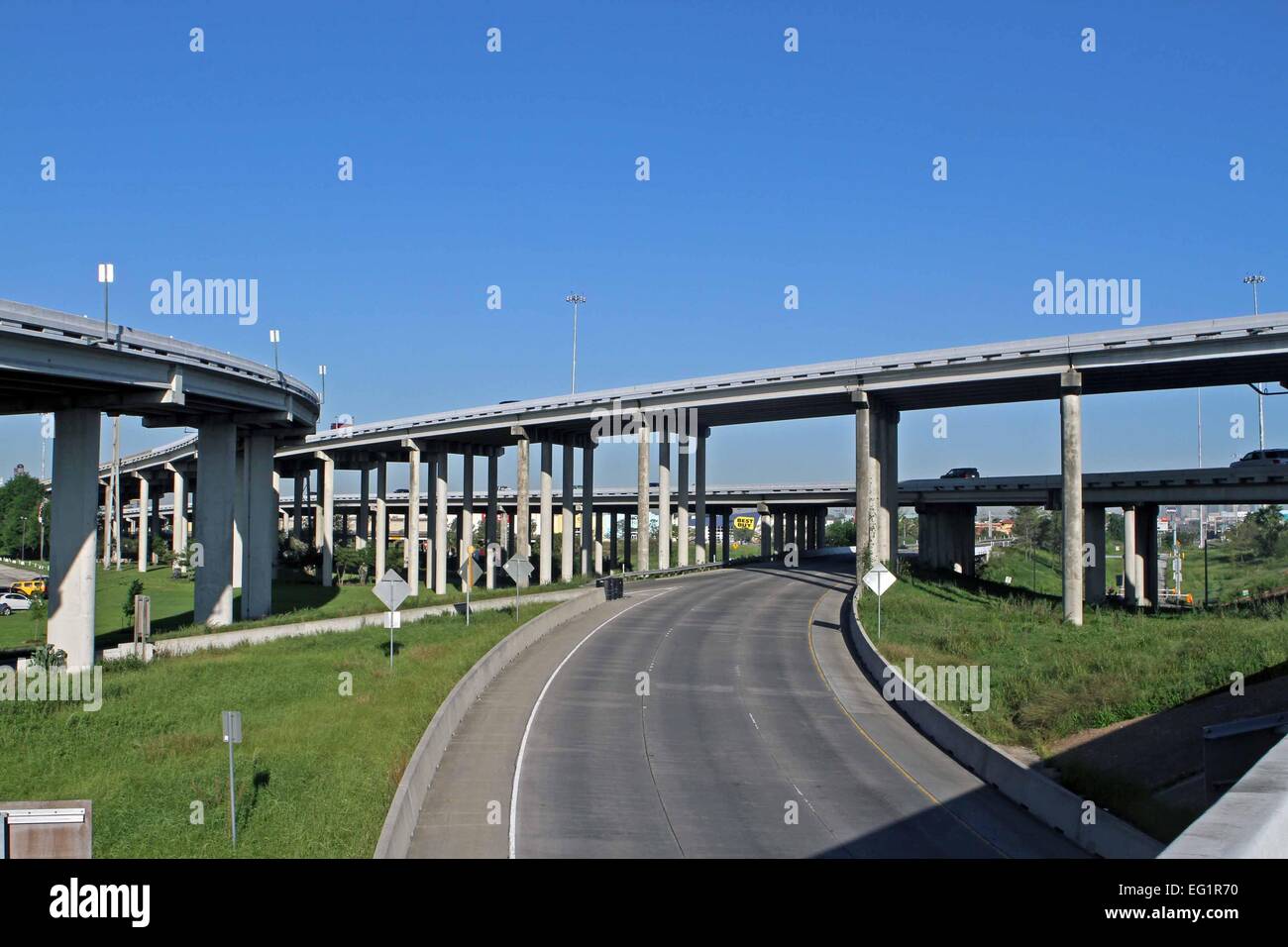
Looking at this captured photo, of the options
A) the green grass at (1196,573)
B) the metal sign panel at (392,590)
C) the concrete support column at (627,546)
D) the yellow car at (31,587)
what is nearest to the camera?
the metal sign panel at (392,590)

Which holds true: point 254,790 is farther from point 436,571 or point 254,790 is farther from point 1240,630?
point 436,571

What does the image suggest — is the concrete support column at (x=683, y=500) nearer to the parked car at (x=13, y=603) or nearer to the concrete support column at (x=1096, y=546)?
the concrete support column at (x=1096, y=546)

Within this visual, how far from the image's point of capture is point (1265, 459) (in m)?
64.6

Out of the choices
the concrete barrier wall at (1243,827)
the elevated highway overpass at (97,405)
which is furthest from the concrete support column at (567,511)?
the concrete barrier wall at (1243,827)

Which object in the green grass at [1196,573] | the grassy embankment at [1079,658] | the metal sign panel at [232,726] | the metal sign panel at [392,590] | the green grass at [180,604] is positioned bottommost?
the green grass at [1196,573]

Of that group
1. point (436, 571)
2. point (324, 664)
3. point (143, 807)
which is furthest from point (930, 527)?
point (143, 807)

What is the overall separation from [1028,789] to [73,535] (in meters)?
34.2

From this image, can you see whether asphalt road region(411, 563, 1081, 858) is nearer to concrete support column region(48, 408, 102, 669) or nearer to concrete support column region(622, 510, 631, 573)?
concrete support column region(48, 408, 102, 669)

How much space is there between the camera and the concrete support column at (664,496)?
252ft

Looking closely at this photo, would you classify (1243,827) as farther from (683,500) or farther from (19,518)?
(19,518)

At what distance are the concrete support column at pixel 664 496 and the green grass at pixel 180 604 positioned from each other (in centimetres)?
718

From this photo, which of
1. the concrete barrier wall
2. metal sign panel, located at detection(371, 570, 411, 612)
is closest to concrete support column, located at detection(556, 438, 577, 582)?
metal sign panel, located at detection(371, 570, 411, 612)

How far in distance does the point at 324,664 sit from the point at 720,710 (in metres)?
15.4

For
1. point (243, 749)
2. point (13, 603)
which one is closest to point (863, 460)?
point (243, 749)
